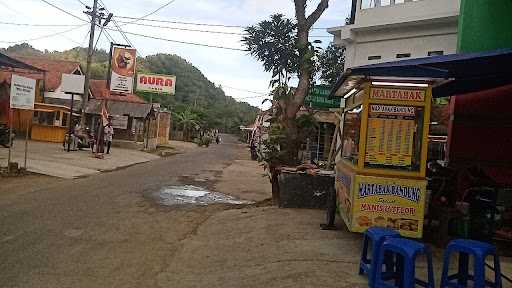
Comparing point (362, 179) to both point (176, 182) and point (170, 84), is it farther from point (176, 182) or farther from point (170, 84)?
point (170, 84)

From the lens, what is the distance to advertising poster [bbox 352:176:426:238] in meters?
6.64

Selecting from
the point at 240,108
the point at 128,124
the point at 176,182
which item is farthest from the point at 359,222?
the point at 240,108

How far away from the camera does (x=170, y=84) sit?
46375mm

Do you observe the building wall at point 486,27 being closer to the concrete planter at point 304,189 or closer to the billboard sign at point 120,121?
the concrete planter at point 304,189

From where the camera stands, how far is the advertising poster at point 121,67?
110 ft

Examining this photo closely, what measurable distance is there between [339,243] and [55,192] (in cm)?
785

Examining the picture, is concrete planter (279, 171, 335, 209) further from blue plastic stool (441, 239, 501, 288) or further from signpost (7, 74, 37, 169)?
signpost (7, 74, 37, 169)

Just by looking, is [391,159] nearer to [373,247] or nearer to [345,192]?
[345,192]

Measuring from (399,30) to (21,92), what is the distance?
1113 centimetres

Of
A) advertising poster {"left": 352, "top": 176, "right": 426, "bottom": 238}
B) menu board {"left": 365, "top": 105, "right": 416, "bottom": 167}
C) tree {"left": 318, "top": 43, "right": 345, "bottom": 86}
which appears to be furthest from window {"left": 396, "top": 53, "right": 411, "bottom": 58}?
tree {"left": 318, "top": 43, "right": 345, "bottom": 86}

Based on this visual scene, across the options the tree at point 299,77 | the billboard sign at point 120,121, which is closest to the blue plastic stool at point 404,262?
the tree at point 299,77

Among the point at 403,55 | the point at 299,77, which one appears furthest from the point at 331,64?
the point at 299,77

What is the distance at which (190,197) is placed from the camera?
13.4 metres

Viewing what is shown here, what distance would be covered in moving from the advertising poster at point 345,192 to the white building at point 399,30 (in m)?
6.92
